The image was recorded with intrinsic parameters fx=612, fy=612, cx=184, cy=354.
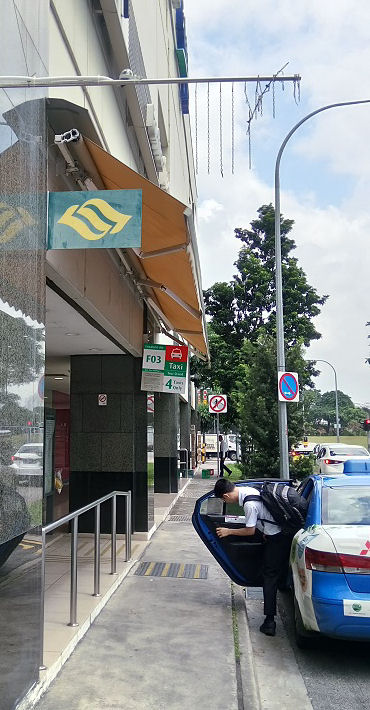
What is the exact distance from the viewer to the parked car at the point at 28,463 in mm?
3473

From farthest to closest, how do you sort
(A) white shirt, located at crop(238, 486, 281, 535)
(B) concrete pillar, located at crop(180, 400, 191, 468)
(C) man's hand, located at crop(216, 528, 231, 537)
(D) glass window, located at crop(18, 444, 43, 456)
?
1. (B) concrete pillar, located at crop(180, 400, 191, 468)
2. (C) man's hand, located at crop(216, 528, 231, 537)
3. (A) white shirt, located at crop(238, 486, 281, 535)
4. (D) glass window, located at crop(18, 444, 43, 456)

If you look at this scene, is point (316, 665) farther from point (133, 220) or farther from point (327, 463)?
point (327, 463)

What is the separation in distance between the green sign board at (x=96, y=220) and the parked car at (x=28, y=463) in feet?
4.57

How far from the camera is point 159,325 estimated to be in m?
12.3

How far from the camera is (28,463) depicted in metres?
3.70

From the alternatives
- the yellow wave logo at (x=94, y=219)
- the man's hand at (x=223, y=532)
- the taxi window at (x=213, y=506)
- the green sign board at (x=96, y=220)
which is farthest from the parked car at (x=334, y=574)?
the yellow wave logo at (x=94, y=219)

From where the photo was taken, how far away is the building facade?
346 centimetres

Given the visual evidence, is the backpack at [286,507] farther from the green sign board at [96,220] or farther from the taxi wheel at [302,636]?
the green sign board at [96,220]

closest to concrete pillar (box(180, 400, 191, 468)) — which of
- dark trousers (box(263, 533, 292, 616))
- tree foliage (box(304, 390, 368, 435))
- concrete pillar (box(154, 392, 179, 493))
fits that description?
concrete pillar (box(154, 392, 179, 493))

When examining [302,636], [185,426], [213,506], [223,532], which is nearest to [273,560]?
[223,532]

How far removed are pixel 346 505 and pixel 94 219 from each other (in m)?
3.26

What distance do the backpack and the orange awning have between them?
2.30 metres

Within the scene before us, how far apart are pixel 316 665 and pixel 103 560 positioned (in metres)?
3.67

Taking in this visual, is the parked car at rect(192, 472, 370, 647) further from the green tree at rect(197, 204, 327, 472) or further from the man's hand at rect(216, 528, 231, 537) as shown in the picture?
the green tree at rect(197, 204, 327, 472)
